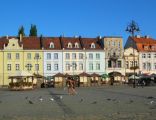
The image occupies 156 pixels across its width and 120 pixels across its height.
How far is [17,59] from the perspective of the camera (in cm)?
10175

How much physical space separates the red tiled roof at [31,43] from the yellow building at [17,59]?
455mm

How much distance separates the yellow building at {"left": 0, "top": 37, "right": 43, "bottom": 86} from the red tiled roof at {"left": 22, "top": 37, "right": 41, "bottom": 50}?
0.46 metres

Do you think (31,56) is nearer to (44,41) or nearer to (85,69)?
(44,41)

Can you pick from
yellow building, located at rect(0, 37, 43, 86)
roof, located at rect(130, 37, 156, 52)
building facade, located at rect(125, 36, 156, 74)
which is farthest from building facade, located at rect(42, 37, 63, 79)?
roof, located at rect(130, 37, 156, 52)

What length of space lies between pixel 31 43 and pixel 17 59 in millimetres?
5788

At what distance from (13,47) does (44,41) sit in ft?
28.0

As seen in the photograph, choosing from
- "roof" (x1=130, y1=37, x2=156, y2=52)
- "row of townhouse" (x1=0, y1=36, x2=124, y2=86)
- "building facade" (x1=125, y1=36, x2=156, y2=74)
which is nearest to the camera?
"row of townhouse" (x1=0, y1=36, x2=124, y2=86)

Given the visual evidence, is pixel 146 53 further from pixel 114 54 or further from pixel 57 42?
pixel 57 42

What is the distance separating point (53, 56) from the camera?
103562 mm

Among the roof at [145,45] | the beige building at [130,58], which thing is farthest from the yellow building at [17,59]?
the roof at [145,45]

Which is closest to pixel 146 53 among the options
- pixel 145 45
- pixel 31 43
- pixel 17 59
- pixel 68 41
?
pixel 145 45

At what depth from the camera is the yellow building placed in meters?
101

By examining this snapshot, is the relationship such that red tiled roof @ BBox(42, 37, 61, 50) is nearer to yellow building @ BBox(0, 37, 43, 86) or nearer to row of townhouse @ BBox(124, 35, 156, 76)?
yellow building @ BBox(0, 37, 43, 86)

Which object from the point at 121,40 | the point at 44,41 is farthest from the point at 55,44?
the point at 121,40
